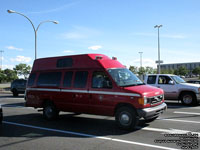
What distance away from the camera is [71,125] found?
7.72 metres

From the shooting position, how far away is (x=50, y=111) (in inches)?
344

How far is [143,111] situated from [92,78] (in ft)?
7.27

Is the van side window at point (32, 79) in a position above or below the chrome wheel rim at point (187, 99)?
above

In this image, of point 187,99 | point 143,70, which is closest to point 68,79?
point 187,99

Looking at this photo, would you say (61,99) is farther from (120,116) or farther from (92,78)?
(120,116)

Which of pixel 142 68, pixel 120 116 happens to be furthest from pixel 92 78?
pixel 142 68

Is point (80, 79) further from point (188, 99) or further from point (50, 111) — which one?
point (188, 99)

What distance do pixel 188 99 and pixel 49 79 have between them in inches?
337

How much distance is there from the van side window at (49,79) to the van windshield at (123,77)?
2510 millimetres

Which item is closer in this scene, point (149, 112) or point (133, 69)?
point (149, 112)

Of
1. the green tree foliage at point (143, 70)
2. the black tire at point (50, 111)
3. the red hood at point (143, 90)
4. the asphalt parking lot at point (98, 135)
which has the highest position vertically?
the green tree foliage at point (143, 70)

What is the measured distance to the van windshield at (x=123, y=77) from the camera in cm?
700

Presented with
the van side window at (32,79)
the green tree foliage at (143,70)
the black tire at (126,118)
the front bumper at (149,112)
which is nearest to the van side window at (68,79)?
the van side window at (32,79)

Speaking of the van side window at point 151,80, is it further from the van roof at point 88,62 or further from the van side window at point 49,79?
the van side window at point 49,79
